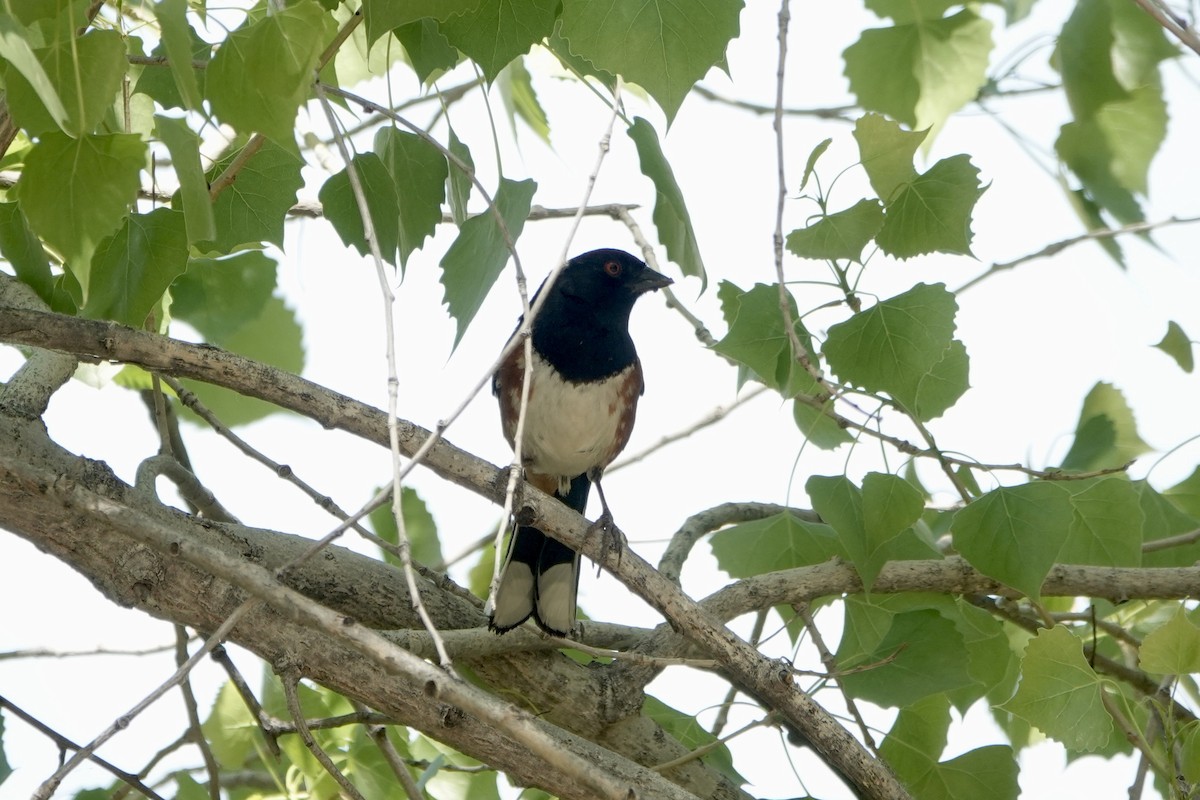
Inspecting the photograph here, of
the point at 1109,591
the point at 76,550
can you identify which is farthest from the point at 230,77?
the point at 1109,591

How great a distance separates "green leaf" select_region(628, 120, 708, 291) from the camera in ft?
7.25

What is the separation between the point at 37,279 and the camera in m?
2.31

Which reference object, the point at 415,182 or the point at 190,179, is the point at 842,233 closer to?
the point at 415,182

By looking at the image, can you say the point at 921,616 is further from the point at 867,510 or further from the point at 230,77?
the point at 230,77

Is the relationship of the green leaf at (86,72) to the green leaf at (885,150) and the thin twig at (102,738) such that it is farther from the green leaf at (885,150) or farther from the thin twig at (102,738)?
the green leaf at (885,150)

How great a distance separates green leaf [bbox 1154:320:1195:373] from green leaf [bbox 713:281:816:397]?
3.27 feet

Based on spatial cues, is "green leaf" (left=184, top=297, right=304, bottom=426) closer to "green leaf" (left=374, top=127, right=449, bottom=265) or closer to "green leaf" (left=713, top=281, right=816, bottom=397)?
"green leaf" (left=374, top=127, right=449, bottom=265)

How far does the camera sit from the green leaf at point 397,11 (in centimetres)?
169

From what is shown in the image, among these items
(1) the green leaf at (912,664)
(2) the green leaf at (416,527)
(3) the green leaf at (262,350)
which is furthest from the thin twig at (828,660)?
(3) the green leaf at (262,350)

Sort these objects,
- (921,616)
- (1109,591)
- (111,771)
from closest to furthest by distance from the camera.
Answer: (111,771) < (921,616) < (1109,591)

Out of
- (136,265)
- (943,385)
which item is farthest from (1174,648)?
(136,265)

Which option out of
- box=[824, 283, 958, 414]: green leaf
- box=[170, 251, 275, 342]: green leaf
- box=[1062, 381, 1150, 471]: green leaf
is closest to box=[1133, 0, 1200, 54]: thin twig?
box=[824, 283, 958, 414]: green leaf

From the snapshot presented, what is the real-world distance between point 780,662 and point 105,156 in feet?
5.05

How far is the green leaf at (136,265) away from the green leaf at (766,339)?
1.05m
